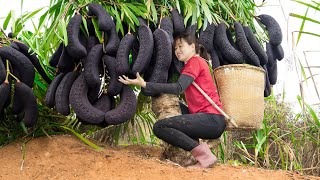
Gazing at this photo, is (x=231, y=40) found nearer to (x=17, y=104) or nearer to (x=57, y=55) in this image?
(x=57, y=55)

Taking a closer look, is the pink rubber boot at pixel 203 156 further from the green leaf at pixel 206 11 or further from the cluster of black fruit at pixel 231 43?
the green leaf at pixel 206 11

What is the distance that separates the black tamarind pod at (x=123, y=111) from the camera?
321 centimetres

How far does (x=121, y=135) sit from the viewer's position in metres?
4.38

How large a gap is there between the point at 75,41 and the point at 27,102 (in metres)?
0.58

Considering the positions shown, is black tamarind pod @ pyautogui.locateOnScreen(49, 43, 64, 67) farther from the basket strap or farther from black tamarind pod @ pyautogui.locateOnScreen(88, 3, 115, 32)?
the basket strap

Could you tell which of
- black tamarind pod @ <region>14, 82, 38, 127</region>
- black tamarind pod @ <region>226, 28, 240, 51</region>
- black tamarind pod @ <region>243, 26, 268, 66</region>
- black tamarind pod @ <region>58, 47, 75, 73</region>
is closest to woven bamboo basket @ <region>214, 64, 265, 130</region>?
black tamarind pod @ <region>243, 26, 268, 66</region>

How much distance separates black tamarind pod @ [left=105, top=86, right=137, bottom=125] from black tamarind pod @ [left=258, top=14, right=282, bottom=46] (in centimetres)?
A: 136

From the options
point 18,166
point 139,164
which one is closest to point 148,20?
point 139,164

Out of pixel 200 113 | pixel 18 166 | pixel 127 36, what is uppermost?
pixel 127 36

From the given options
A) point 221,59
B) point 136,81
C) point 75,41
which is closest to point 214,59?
point 221,59

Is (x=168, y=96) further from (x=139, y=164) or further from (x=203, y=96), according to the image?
(x=139, y=164)

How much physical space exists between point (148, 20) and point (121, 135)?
1.26 metres

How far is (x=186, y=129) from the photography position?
331 cm

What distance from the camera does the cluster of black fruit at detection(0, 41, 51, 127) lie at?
3.37 metres
